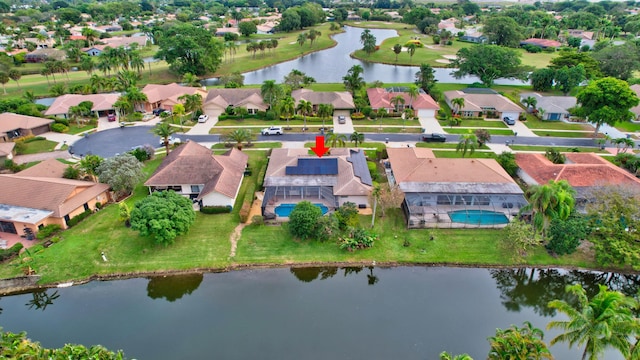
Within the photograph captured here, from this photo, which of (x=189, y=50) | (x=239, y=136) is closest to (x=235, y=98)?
(x=239, y=136)

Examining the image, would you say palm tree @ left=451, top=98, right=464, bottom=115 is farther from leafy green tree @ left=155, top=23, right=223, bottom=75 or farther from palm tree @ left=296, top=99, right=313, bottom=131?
leafy green tree @ left=155, top=23, right=223, bottom=75

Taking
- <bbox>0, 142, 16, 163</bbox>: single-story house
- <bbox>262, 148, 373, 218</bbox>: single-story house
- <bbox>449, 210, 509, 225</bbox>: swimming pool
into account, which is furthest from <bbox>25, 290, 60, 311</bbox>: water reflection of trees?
<bbox>449, 210, 509, 225</bbox>: swimming pool

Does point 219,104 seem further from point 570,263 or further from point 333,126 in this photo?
point 570,263

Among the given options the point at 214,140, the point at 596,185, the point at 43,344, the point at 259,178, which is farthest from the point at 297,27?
the point at 43,344

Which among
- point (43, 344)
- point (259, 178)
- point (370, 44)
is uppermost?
point (370, 44)

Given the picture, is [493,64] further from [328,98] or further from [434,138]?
[328,98]

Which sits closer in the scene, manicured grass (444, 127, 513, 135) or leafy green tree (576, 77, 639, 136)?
leafy green tree (576, 77, 639, 136)
